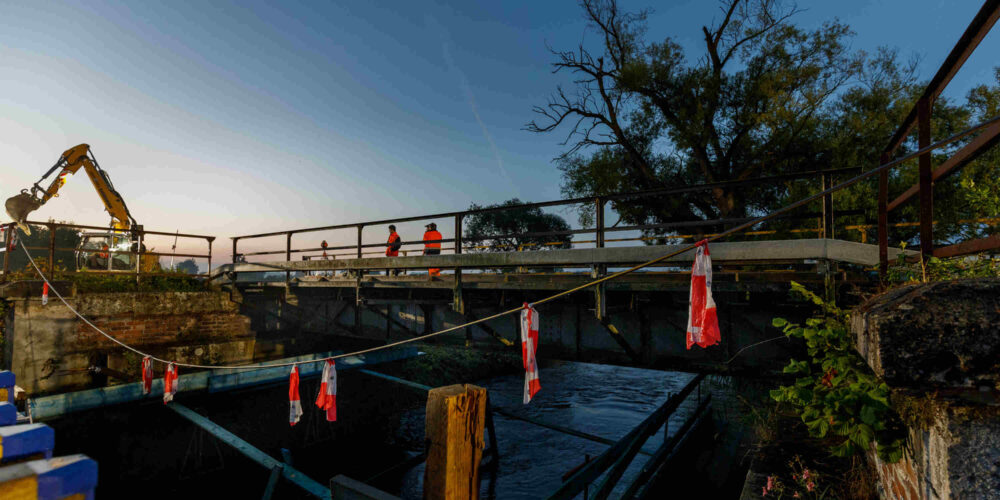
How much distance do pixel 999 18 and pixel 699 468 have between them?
9.24m

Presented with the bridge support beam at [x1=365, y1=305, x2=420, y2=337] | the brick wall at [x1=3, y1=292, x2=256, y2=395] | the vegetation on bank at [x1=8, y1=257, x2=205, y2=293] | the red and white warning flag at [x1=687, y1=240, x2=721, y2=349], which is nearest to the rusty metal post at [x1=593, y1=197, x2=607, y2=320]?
the red and white warning flag at [x1=687, y1=240, x2=721, y2=349]

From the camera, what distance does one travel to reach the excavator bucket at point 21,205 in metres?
15.3

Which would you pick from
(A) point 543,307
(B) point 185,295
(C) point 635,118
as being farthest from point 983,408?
(C) point 635,118

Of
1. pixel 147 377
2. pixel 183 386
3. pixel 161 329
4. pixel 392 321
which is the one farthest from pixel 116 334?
pixel 392 321

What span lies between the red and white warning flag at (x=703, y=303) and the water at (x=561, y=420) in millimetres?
7319

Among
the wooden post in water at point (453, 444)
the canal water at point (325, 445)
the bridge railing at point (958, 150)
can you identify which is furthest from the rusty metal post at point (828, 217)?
the canal water at point (325, 445)

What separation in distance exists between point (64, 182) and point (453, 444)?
22.4m

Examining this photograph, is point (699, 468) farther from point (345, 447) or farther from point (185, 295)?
point (185, 295)

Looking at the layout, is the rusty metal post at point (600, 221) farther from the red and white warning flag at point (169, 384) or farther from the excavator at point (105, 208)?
the excavator at point (105, 208)

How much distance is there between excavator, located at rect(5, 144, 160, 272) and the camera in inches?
624

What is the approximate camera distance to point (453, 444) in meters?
2.65

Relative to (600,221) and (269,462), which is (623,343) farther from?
(269,462)

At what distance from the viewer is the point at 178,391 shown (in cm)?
923

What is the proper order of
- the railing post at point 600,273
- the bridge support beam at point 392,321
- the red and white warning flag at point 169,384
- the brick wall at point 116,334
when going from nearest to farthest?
the railing post at point 600,273 < the red and white warning flag at point 169,384 < the brick wall at point 116,334 < the bridge support beam at point 392,321
